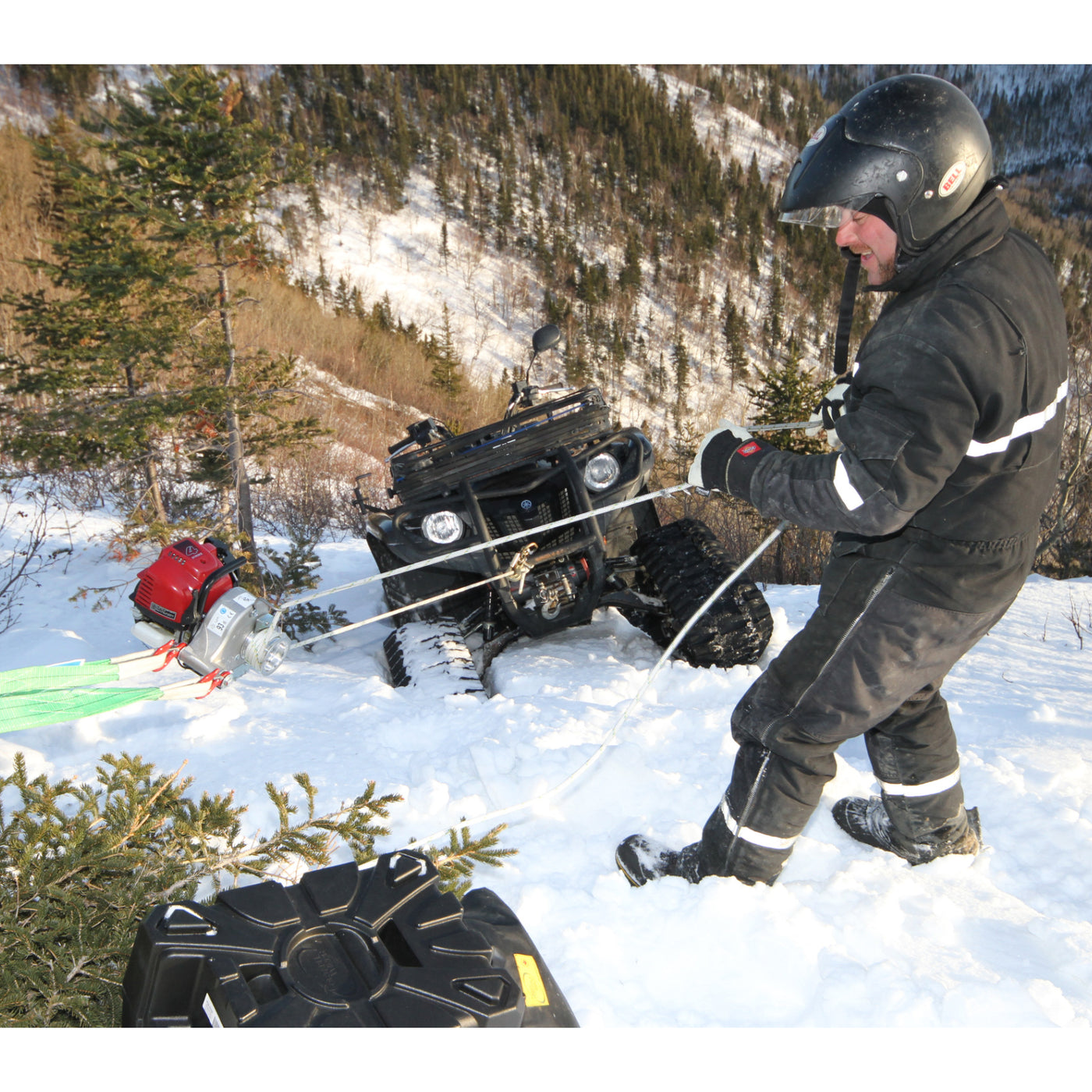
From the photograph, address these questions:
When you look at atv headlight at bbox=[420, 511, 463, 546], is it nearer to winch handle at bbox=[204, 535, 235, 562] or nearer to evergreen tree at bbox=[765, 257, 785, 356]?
winch handle at bbox=[204, 535, 235, 562]

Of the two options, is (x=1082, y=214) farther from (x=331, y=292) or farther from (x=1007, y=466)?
(x=1007, y=466)

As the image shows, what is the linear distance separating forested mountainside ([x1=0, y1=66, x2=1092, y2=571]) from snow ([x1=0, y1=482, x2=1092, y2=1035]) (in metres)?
8.15

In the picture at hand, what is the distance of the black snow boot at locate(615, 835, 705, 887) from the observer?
9.25ft

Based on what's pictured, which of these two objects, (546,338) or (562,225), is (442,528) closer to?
(546,338)

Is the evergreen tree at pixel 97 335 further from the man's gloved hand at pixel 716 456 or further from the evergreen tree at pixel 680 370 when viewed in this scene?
the evergreen tree at pixel 680 370

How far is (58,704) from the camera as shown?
9.66 feet

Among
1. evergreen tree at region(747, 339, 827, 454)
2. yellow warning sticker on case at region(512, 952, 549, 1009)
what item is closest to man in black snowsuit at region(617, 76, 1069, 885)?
yellow warning sticker on case at region(512, 952, 549, 1009)

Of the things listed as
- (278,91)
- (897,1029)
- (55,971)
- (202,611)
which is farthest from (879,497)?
(278,91)

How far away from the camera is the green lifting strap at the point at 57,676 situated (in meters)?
2.88

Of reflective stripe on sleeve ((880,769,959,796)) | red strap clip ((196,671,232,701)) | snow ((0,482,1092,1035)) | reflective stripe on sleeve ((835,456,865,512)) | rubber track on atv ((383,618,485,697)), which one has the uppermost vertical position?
reflective stripe on sleeve ((835,456,865,512))

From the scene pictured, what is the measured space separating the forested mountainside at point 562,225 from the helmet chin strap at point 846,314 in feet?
30.3

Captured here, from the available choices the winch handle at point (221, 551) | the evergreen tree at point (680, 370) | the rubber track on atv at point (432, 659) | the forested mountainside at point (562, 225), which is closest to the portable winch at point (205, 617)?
the winch handle at point (221, 551)

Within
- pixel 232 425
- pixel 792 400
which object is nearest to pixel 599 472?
pixel 232 425

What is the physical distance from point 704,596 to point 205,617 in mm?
2542
